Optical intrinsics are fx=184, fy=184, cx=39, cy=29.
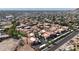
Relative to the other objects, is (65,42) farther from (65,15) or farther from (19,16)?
(19,16)

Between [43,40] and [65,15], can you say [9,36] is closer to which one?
[43,40]
